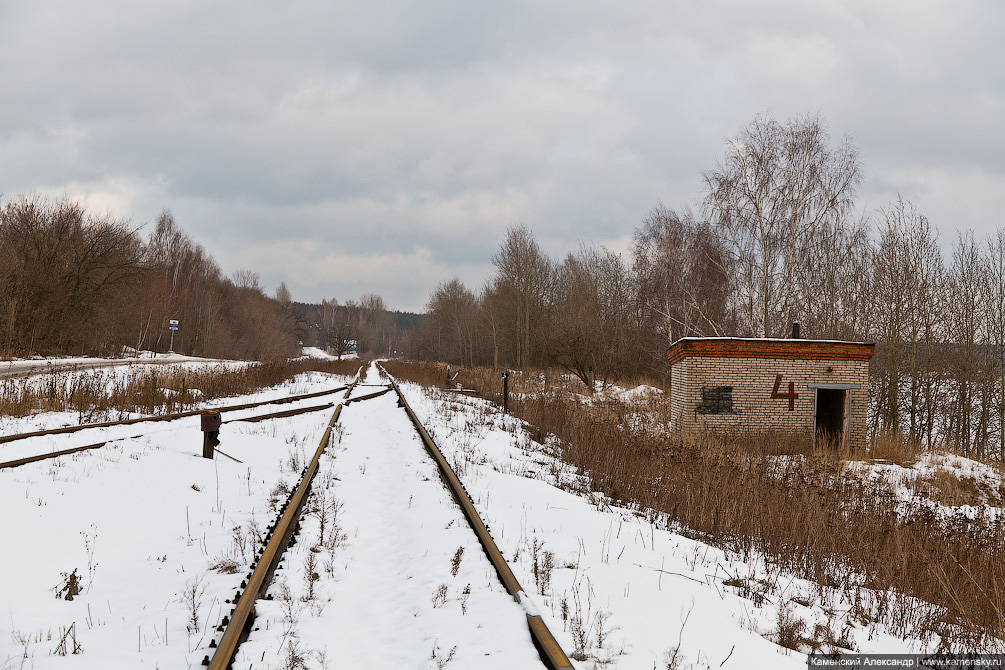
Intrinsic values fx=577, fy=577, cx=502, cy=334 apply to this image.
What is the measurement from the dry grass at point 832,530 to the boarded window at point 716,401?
8.85 ft

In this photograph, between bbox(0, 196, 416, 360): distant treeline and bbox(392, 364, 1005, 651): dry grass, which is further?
bbox(0, 196, 416, 360): distant treeline

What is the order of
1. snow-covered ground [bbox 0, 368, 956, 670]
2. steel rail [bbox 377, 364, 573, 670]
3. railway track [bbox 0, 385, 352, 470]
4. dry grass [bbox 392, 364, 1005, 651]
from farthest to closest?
railway track [bbox 0, 385, 352, 470], dry grass [bbox 392, 364, 1005, 651], snow-covered ground [bbox 0, 368, 956, 670], steel rail [bbox 377, 364, 573, 670]

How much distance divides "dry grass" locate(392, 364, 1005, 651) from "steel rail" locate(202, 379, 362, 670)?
4.17 meters

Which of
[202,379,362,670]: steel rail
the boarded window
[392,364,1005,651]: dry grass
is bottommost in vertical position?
[392,364,1005,651]: dry grass

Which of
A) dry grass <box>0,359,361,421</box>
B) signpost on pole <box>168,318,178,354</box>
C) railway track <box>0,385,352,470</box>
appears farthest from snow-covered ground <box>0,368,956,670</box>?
signpost on pole <box>168,318,178,354</box>

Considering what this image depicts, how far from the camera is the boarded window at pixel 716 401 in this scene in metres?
15.4

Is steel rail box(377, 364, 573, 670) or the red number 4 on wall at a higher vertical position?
the red number 4 on wall

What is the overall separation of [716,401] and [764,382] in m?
1.44

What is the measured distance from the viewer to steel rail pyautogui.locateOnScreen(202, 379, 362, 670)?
3150mm

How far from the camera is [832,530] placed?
6.55 meters

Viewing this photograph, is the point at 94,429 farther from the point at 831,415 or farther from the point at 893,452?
the point at 831,415

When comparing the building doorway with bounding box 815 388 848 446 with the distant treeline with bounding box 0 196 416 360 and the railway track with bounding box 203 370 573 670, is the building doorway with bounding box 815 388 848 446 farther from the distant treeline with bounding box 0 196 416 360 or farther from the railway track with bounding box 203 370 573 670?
the distant treeline with bounding box 0 196 416 360

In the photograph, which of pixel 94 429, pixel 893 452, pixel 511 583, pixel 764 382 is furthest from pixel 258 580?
pixel 893 452

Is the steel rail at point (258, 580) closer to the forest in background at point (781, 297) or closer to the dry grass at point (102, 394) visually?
the dry grass at point (102, 394)
